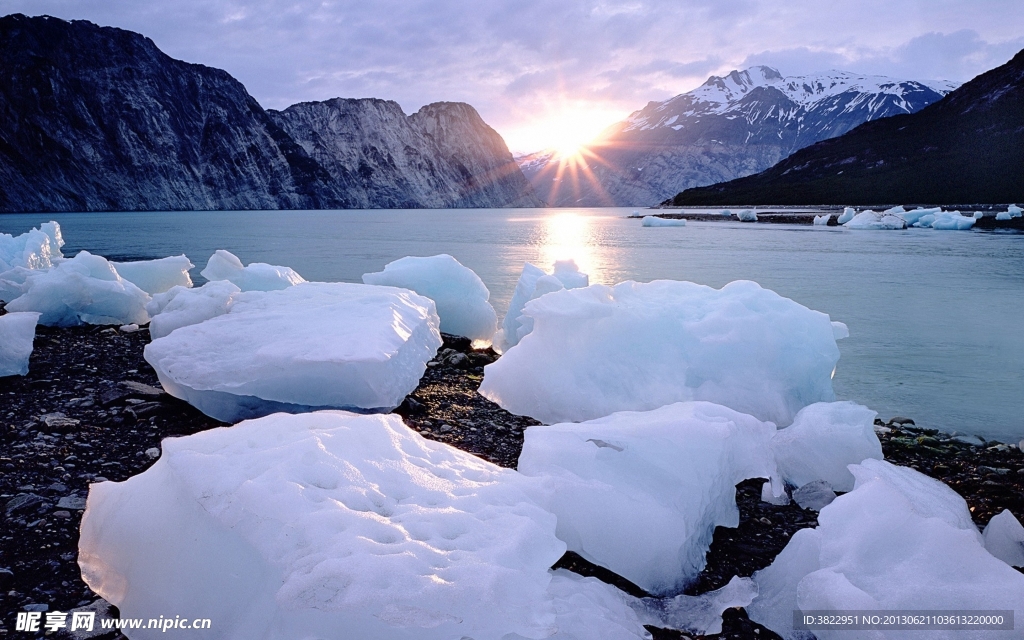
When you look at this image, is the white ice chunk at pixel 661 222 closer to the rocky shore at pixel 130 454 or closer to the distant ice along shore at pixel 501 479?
the distant ice along shore at pixel 501 479

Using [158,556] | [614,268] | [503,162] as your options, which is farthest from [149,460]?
[503,162]

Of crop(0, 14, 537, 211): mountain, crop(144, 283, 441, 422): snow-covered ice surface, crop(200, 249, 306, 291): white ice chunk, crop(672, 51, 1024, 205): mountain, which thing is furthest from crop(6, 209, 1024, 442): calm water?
crop(0, 14, 537, 211): mountain

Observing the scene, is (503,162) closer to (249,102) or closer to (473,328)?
(249,102)

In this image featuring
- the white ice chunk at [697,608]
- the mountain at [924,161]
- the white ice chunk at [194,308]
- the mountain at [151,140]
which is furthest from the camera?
the mountain at [151,140]

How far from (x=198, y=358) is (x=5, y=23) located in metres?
108

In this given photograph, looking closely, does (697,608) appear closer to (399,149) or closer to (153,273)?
(153,273)

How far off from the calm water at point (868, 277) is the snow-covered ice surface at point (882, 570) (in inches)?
139

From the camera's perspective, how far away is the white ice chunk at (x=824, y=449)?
4.18m

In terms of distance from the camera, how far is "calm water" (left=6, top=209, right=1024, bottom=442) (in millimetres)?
6801

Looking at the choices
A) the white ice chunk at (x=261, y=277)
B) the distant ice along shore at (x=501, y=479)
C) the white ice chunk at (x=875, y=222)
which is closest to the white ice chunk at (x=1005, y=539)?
the distant ice along shore at (x=501, y=479)

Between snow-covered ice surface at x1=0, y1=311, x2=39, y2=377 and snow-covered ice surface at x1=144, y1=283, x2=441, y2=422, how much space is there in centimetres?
167

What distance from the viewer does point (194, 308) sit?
6176mm

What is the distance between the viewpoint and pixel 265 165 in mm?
99250

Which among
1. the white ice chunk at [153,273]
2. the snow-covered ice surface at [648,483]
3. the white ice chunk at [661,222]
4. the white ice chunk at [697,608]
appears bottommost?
the white ice chunk at [697,608]
